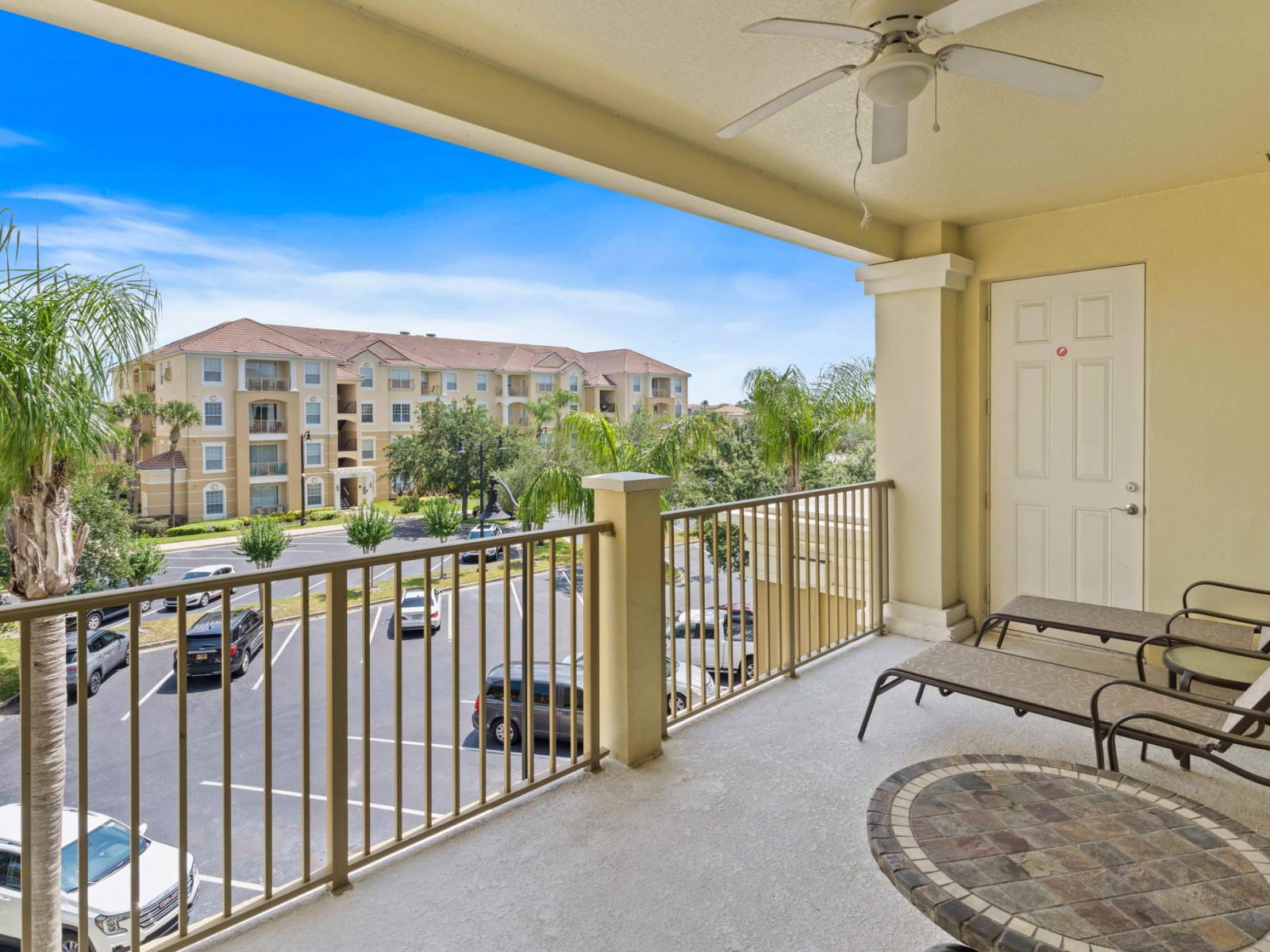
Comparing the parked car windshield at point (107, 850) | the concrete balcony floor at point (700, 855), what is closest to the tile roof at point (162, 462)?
the parked car windshield at point (107, 850)

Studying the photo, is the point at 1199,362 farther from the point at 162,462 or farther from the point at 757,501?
the point at 162,462

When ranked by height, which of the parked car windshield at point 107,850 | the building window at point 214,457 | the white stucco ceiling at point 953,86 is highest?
the white stucco ceiling at point 953,86

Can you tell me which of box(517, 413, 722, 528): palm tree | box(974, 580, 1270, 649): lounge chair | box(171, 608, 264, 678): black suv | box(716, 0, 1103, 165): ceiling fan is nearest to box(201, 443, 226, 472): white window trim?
box(517, 413, 722, 528): palm tree

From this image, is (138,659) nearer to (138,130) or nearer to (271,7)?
(271,7)

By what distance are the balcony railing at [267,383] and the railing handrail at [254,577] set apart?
25.7 feet

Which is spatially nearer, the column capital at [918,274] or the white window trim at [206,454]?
the column capital at [918,274]

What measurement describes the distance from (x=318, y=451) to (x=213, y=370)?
5.69 feet

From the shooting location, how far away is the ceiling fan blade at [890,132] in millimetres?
2111

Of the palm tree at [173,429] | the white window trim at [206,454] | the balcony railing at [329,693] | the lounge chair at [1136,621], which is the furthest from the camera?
the white window trim at [206,454]

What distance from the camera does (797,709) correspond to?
302 centimetres

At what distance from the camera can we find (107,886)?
3.24 meters

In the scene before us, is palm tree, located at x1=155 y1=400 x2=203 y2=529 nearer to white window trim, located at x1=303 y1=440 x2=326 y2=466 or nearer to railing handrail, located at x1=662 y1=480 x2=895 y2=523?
white window trim, located at x1=303 y1=440 x2=326 y2=466

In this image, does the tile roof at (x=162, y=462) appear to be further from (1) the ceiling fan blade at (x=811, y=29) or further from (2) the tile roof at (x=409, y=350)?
(1) the ceiling fan blade at (x=811, y=29)

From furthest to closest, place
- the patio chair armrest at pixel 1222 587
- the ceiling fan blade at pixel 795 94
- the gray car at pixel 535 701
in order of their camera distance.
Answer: the gray car at pixel 535 701 → the patio chair armrest at pixel 1222 587 → the ceiling fan blade at pixel 795 94
